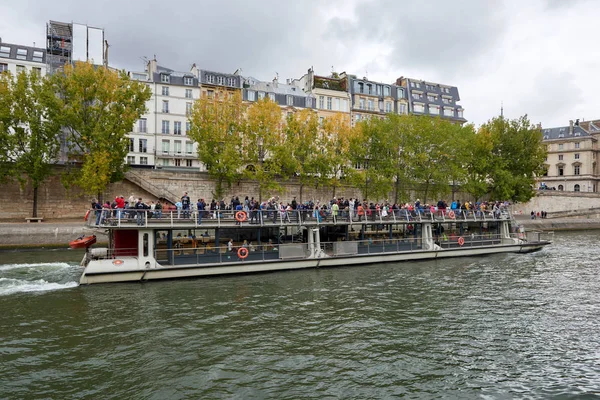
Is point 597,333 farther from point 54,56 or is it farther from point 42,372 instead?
point 54,56

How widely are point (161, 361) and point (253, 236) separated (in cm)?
1307

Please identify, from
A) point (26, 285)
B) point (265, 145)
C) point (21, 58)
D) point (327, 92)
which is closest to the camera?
point (26, 285)

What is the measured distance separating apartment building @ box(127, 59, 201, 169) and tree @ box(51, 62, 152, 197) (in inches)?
498

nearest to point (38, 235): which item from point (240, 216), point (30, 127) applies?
point (30, 127)

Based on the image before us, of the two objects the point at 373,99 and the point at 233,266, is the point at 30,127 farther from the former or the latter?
the point at 373,99

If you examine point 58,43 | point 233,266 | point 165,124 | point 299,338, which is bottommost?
point 299,338

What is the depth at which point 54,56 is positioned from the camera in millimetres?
54844

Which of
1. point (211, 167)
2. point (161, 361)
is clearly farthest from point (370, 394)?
point (211, 167)

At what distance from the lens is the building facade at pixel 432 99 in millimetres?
73375

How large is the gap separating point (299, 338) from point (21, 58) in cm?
5571

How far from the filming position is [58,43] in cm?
5572

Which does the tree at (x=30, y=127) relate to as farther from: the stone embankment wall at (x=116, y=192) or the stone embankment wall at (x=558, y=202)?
the stone embankment wall at (x=558, y=202)

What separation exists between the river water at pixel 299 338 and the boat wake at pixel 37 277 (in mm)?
116

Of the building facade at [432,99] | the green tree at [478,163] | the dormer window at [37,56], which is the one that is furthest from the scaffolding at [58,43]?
the green tree at [478,163]
